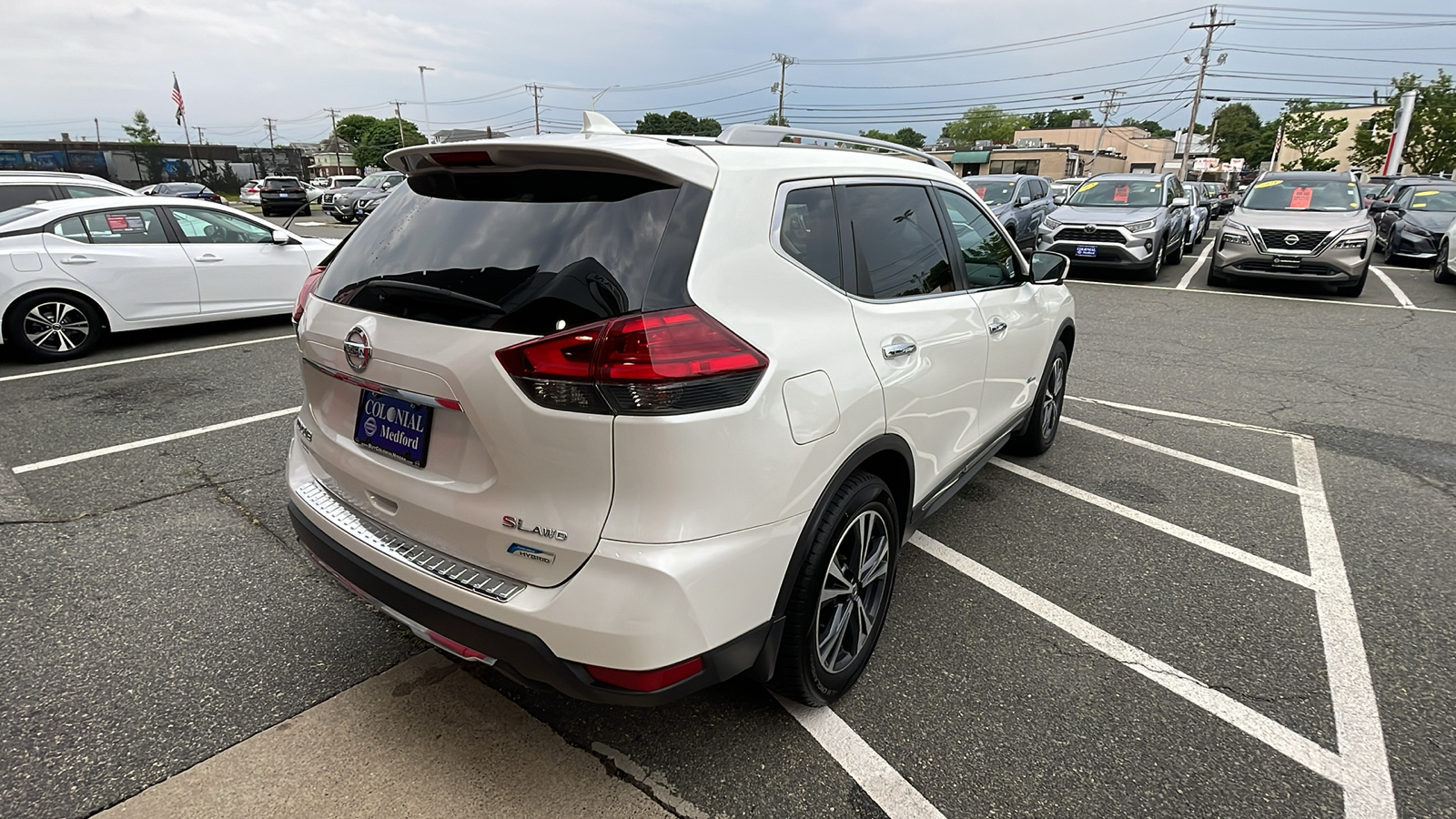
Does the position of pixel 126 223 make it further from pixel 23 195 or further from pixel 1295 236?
pixel 1295 236

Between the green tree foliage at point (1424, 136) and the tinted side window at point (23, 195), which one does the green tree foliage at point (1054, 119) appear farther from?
the tinted side window at point (23, 195)

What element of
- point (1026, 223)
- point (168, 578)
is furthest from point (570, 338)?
point (1026, 223)

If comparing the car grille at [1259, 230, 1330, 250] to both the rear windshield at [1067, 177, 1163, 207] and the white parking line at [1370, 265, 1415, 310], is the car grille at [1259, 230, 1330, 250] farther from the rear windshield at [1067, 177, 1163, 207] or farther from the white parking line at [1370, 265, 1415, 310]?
the rear windshield at [1067, 177, 1163, 207]

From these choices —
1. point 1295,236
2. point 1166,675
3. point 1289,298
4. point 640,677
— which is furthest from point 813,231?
point 1289,298

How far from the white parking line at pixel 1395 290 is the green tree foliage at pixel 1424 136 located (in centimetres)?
3115

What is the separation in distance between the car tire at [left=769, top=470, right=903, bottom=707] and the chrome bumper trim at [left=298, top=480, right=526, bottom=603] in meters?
0.80

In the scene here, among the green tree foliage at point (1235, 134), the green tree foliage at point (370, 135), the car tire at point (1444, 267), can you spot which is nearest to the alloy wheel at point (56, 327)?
the car tire at point (1444, 267)

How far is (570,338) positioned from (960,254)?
7.02 ft

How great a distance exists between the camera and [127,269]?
23.2 ft

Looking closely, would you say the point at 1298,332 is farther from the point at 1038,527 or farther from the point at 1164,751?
the point at 1164,751

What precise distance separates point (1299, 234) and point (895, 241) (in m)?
11.1

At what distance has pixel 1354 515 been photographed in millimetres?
4012

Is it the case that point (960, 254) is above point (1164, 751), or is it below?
above

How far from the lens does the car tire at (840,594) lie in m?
2.16
